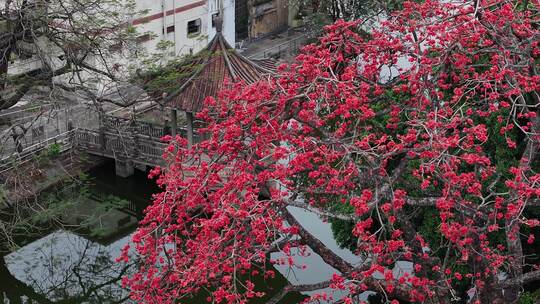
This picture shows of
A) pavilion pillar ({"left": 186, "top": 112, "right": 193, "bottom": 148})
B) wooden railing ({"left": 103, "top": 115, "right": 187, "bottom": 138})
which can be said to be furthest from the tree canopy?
wooden railing ({"left": 103, "top": 115, "right": 187, "bottom": 138})

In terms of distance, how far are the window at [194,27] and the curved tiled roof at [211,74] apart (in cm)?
991

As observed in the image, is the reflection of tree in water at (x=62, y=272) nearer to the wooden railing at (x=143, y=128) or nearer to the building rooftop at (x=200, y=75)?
the wooden railing at (x=143, y=128)

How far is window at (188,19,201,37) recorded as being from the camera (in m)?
26.2

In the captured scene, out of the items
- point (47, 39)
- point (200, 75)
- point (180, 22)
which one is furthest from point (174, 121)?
point (180, 22)

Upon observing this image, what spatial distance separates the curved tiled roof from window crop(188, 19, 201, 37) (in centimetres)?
991

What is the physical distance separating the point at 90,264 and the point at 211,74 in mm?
4899

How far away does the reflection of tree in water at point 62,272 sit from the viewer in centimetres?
1484

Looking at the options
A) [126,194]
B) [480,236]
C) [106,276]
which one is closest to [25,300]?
[106,276]

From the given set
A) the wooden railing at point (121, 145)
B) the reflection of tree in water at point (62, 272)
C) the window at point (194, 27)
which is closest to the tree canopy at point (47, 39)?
the reflection of tree in water at point (62, 272)

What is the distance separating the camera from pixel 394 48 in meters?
9.90

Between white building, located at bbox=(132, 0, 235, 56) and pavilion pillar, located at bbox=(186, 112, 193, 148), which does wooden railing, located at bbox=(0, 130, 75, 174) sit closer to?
pavilion pillar, located at bbox=(186, 112, 193, 148)

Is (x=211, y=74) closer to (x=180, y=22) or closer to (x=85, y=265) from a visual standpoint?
(x=85, y=265)

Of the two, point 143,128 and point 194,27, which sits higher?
point 194,27

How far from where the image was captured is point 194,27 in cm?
2647
